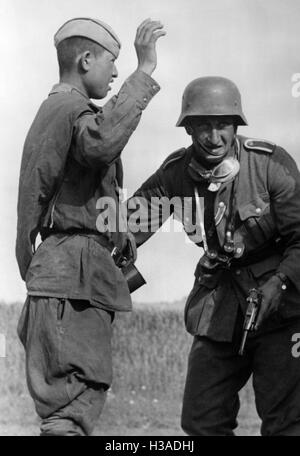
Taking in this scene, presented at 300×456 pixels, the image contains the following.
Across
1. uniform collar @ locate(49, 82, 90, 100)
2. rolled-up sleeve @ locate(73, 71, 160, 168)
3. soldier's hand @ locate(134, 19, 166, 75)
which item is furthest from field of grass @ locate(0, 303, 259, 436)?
soldier's hand @ locate(134, 19, 166, 75)

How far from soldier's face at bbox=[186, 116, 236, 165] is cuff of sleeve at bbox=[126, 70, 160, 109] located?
2.91 ft

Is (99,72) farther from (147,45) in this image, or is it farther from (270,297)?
(270,297)

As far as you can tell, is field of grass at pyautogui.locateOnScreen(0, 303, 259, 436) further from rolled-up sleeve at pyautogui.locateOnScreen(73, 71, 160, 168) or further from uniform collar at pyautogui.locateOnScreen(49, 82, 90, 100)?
rolled-up sleeve at pyautogui.locateOnScreen(73, 71, 160, 168)

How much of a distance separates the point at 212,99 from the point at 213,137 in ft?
0.74

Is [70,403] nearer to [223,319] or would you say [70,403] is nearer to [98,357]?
[98,357]

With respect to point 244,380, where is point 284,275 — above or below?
above

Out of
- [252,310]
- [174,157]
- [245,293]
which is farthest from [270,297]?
[174,157]

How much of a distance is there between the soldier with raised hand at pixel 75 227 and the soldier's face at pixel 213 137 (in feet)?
2.46

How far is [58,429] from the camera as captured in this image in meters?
5.79

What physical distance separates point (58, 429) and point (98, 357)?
398 mm

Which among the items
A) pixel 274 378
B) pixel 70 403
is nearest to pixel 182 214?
pixel 274 378

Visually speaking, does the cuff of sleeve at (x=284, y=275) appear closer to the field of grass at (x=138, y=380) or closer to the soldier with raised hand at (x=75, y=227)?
the soldier with raised hand at (x=75, y=227)

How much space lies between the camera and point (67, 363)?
231 inches

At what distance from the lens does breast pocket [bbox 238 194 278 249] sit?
6.75 m
